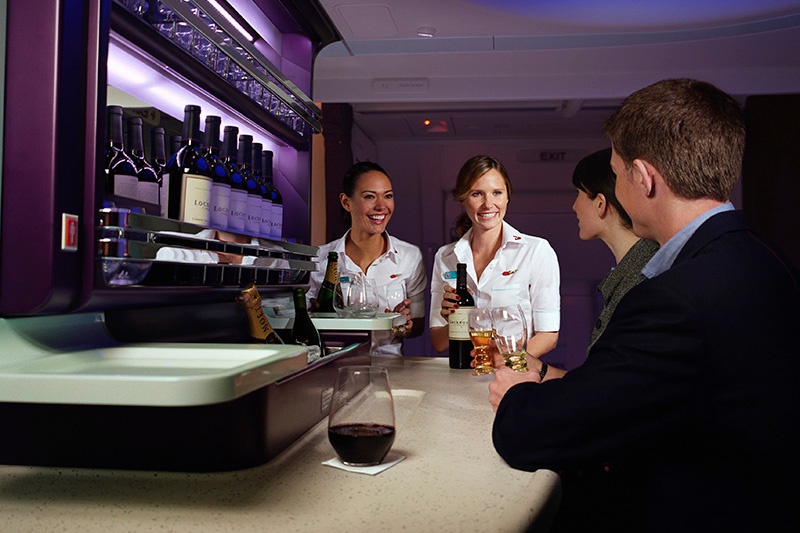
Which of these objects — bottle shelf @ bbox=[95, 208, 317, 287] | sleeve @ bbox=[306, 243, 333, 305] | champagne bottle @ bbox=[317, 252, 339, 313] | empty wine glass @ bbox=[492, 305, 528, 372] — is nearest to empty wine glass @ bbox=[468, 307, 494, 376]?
empty wine glass @ bbox=[492, 305, 528, 372]

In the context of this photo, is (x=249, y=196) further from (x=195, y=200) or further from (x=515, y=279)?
(x=515, y=279)

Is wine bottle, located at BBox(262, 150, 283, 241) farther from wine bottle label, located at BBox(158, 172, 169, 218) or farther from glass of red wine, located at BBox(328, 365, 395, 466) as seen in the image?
glass of red wine, located at BBox(328, 365, 395, 466)

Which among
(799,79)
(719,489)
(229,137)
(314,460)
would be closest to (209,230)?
(229,137)

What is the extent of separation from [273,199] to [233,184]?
38 cm

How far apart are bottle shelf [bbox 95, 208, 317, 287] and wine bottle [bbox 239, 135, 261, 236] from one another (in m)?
0.08

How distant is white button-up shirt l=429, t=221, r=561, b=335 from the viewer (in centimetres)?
324

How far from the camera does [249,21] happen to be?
6.88ft

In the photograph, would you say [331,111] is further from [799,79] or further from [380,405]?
[380,405]

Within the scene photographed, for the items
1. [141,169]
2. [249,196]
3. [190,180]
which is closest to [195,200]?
[190,180]

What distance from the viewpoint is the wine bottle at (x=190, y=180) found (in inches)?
57.9

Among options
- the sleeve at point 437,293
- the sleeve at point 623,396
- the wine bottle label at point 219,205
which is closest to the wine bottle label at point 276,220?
the wine bottle label at point 219,205

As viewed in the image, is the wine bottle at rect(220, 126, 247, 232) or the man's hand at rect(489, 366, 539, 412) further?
the wine bottle at rect(220, 126, 247, 232)

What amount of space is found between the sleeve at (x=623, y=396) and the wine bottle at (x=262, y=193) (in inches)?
41.0

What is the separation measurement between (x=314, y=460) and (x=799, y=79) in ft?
16.2
